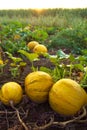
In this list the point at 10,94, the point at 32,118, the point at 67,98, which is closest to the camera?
the point at 67,98

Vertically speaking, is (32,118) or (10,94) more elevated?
(10,94)

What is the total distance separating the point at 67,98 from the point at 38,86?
0.28 metres

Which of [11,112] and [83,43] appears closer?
[11,112]

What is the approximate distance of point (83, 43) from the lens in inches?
280

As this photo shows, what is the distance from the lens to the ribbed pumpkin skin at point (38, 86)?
2.76 metres

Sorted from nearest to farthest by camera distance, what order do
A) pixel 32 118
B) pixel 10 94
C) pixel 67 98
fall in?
pixel 67 98 < pixel 32 118 < pixel 10 94

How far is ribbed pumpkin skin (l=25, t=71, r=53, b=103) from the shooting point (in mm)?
2762

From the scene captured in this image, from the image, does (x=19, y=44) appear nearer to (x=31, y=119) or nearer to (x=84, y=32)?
(x=84, y=32)

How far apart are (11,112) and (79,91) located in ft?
1.86

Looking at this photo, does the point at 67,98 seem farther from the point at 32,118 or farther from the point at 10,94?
the point at 10,94

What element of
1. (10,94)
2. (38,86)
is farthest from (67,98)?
(10,94)

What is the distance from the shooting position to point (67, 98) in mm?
Result: 2615

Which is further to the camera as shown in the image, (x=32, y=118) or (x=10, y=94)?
(x=10, y=94)

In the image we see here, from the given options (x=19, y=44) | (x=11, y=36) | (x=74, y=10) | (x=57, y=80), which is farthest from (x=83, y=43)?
(x=74, y=10)
